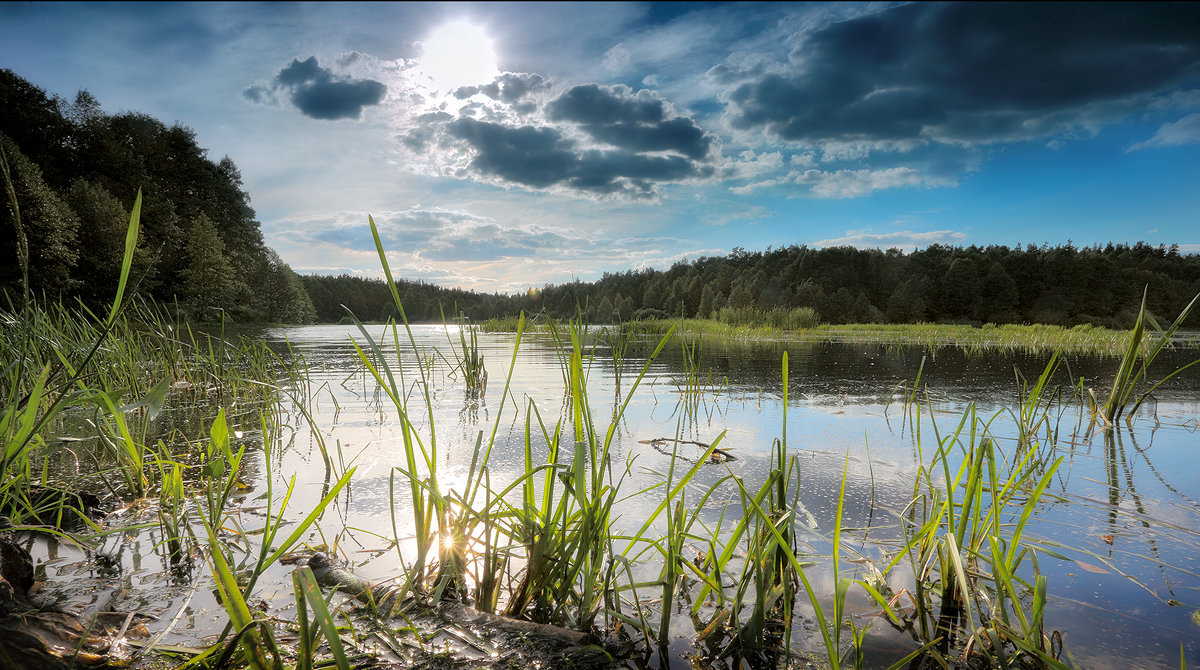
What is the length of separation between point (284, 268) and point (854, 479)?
44984 mm

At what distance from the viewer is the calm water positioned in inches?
50.6

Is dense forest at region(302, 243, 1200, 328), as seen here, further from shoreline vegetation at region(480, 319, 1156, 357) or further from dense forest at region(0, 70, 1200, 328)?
shoreline vegetation at region(480, 319, 1156, 357)

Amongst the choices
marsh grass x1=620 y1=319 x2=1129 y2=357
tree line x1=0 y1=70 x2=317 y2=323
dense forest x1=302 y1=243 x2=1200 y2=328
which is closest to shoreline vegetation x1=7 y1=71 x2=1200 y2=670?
marsh grass x1=620 y1=319 x2=1129 y2=357

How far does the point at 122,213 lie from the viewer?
78.9ft

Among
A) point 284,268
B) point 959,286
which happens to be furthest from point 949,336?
point 284,268

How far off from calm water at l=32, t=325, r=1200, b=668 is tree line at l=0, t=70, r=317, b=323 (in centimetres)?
1618

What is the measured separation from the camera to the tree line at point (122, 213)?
18953 mm

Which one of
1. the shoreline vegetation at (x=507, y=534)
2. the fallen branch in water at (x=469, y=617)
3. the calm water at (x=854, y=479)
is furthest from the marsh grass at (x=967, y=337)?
the fallen branch in water at (x=469, y=617)

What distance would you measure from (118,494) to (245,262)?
3817cm

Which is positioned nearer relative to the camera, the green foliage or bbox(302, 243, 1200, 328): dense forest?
the green foliage

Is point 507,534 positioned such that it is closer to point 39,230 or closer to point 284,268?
point 39,230

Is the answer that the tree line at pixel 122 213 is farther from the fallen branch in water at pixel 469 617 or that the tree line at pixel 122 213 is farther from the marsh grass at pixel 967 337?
the fallen branch in water at pixel 469 617

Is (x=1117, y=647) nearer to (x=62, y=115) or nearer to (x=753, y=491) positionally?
(x=753, y=491)

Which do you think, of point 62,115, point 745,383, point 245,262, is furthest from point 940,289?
point 62,115
